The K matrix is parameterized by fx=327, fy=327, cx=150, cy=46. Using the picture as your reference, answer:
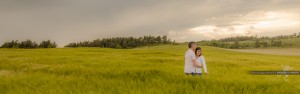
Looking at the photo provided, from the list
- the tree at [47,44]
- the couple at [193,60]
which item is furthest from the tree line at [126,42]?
the couple at [193,60]

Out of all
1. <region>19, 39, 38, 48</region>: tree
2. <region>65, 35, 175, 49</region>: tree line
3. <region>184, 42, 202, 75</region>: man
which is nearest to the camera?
<region>184, 42, 202, 75</region>: man

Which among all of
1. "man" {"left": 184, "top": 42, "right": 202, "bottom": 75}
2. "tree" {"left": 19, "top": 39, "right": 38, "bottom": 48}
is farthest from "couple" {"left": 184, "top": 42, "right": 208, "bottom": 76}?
"tree" {"left": 19, "top": 39, "right": 38, "bottom": 48}

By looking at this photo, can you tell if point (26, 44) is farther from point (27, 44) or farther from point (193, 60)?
→ point (193, 60)

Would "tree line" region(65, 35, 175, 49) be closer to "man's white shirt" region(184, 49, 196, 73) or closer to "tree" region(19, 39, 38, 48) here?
"tree" region(19, 39, 38, 48)

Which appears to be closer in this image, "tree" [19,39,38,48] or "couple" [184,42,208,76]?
"couple" [184,42,208,76]

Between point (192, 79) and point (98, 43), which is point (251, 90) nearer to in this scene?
point (192, 79)

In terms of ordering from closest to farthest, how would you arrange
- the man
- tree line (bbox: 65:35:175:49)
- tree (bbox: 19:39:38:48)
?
the man < tree (bbox: 19:39:38:48) < tree line (bbox: 65:35:175:49)

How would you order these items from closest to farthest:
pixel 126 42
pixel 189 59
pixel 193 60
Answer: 1. pixel 193 60
2. pixel 189 59
3. pixel 126 42

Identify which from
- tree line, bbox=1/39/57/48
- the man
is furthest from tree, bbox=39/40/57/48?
the man

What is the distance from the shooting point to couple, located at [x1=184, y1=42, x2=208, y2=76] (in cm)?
1030

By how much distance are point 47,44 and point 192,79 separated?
112047mm

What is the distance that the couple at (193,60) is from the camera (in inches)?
405

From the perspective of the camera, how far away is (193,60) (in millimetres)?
10312

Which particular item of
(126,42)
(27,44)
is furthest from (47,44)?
(126,42)
